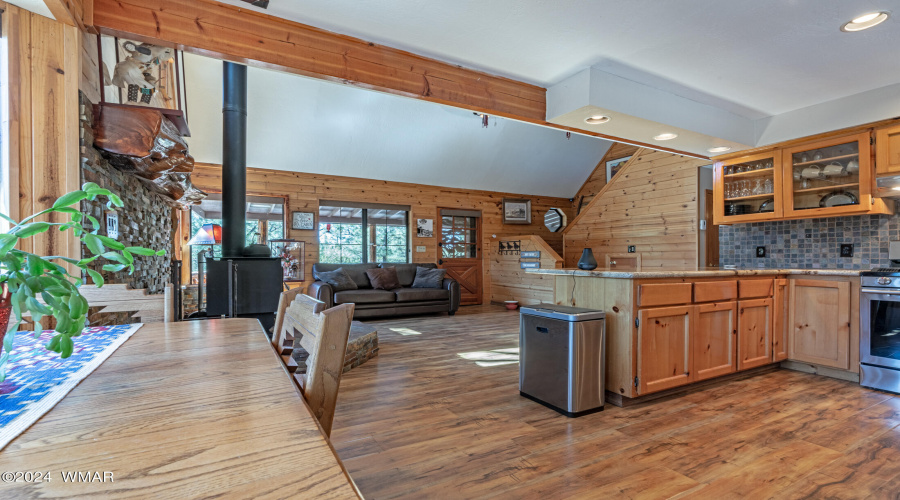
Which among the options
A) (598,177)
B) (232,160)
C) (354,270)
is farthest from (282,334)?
(598,177)

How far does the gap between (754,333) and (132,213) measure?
5.01 m

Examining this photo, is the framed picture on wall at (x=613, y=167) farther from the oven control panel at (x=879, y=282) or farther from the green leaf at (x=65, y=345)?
the green leaf at (x=65, y=345)

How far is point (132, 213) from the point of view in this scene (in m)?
3.23

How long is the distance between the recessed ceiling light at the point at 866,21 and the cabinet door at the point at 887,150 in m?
1.41

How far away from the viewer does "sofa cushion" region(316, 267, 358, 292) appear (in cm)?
623

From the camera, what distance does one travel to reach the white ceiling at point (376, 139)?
5.68 m

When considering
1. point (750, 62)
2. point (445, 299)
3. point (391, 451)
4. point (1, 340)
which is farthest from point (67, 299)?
point (445, 299)

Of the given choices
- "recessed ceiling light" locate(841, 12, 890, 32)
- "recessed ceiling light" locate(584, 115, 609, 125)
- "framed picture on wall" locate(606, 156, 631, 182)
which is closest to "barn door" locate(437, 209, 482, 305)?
"framed picture on wall" locate(606, 156, 631, 182)

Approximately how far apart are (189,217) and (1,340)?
266 inches


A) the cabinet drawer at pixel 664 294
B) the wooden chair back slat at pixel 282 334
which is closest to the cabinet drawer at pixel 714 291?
the cabinet drawer at pixel 664 294

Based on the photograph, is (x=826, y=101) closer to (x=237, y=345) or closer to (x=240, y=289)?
(x=237, y=345)

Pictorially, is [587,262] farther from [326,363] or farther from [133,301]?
[133,301]

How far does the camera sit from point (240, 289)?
150 inches

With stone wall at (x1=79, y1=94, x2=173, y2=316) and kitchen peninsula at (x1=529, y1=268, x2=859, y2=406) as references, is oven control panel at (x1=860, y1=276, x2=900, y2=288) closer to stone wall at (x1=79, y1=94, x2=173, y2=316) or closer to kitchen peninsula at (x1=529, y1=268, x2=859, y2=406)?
kitchen peninsula at (x1=529, y1=268, x2=859, y2=406)
